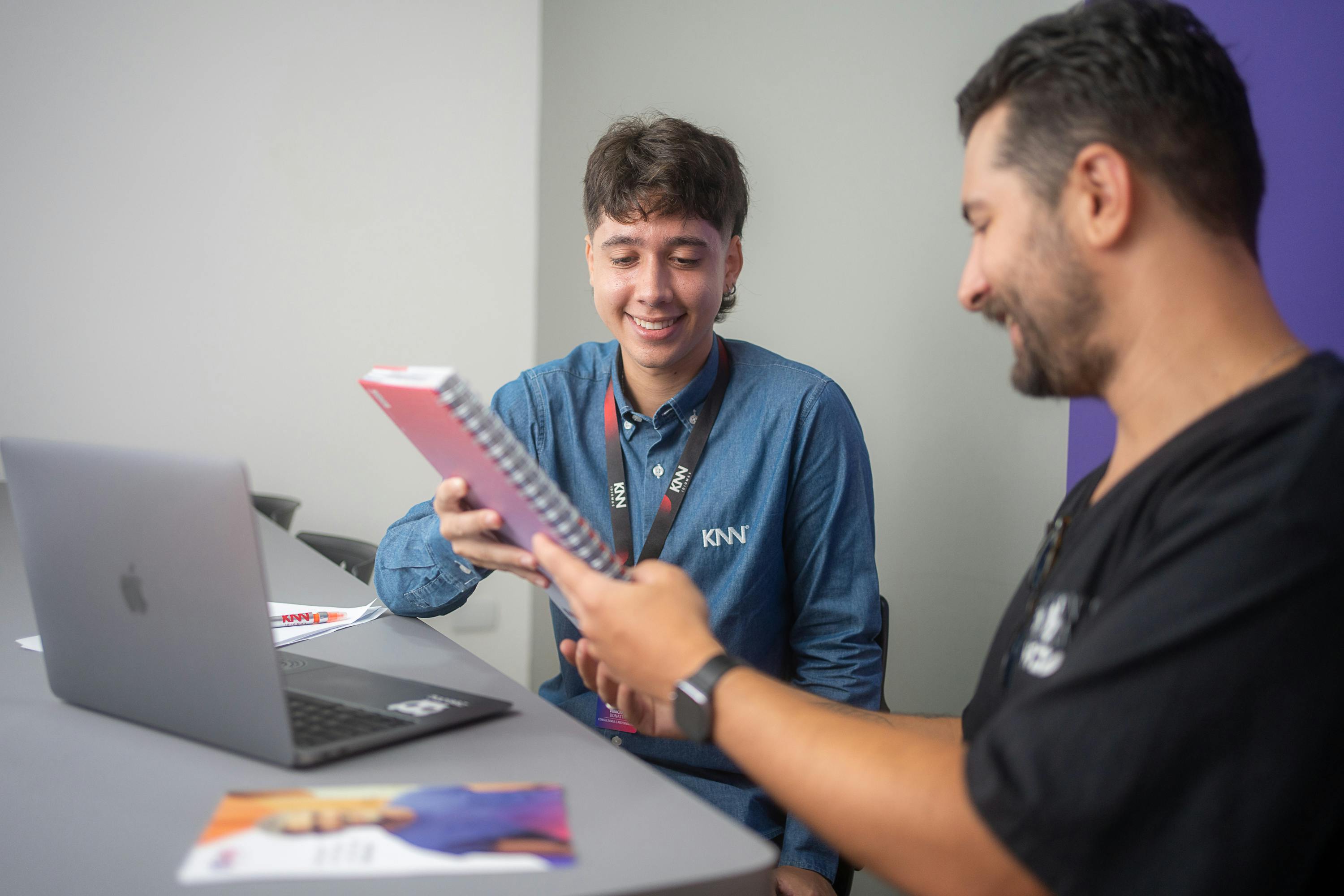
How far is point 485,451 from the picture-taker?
99cm

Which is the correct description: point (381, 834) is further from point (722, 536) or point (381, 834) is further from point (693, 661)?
point (722, 536)

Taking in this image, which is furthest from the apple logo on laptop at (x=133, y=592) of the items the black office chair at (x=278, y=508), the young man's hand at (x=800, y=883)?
the black office chair at (x=278, y=508)

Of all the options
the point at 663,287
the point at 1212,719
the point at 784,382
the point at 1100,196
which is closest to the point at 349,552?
the point at 663,287

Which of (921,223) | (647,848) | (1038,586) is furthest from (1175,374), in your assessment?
(921,223)

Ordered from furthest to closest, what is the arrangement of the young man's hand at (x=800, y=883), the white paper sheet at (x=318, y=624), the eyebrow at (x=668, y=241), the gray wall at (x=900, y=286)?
the gray wall at (x=900, y=286), the eyebrow at (x=668, y=241), the white paper sheet at (x=318, y=624), the young man's hand at (x=800, y=883)

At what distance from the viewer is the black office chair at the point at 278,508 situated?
2.94 m

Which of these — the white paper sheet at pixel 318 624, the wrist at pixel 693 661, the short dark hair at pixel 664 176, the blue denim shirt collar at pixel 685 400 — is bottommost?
the white paper sheet at pixel 318 624

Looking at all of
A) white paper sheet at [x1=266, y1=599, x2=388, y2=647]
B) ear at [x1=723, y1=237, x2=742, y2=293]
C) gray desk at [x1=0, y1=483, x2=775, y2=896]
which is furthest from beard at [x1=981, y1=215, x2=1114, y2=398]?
white paper sheet at [x1=266, y1=599, x2=388, y2=647]

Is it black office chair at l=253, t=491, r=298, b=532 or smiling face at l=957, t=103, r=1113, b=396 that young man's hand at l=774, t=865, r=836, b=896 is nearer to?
smiling face at l=957, t=103, r=1113, b=396

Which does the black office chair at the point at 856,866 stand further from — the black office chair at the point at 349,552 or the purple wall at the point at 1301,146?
the black office chair at the point at 349,552

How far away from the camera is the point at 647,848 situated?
81 cm

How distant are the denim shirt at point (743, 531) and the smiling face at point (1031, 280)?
2.22 feet

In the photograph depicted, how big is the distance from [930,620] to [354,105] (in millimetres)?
2609

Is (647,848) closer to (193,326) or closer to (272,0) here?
(193,326)
